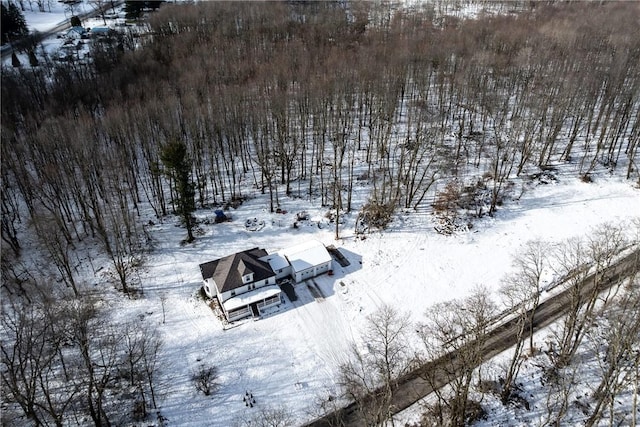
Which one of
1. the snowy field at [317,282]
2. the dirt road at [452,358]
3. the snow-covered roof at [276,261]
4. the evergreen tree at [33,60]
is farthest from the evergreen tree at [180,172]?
the evergreen tree at [33,60]

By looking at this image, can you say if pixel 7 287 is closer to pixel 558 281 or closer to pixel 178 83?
pixel 178 83

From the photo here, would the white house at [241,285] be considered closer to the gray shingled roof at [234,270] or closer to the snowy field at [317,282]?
the gray shingled roof at [234,270]

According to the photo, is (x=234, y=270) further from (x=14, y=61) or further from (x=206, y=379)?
(x=14, y=61)

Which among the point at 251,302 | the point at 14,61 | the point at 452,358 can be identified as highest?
the point at 14,61

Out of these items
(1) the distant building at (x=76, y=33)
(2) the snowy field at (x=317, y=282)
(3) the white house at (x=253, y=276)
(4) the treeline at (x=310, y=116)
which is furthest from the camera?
(1) the distant building at (x=76, y=33)

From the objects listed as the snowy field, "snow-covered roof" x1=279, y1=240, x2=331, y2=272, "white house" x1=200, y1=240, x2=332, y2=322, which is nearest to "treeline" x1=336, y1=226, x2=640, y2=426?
the snowy field

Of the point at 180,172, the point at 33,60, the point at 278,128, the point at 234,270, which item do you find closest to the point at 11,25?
the point at 33,60
